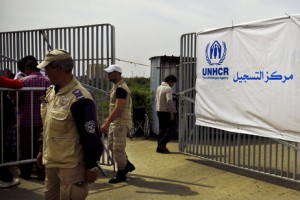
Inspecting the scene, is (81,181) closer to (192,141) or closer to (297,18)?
(297,18)

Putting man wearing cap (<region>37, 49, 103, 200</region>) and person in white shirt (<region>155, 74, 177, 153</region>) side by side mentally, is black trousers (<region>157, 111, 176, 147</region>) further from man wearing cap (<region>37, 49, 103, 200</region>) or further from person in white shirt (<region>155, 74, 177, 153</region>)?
man wearing cap (<region>37, 49, 103, 200</region>)

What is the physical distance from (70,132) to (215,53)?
4479mm

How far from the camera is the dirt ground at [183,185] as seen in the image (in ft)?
18.4

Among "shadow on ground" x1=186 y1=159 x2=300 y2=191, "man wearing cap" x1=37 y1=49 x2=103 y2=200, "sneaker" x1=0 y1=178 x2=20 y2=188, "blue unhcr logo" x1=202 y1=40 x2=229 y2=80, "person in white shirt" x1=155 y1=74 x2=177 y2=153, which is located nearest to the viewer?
"man wearing cap" x1=37 y1=49 x2=103 y2=200

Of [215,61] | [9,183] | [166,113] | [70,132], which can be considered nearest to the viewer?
[70,132]

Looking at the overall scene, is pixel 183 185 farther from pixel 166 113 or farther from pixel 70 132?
pixel 70 132

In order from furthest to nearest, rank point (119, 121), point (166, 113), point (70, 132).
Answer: point (166, 113), point (119, 121), point (70, 132)

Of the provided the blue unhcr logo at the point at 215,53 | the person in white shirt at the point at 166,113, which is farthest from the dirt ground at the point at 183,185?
the blue unhcr logo at the point at 215,53

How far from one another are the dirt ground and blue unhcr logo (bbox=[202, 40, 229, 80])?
68.9 inches

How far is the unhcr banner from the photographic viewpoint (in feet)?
18.2

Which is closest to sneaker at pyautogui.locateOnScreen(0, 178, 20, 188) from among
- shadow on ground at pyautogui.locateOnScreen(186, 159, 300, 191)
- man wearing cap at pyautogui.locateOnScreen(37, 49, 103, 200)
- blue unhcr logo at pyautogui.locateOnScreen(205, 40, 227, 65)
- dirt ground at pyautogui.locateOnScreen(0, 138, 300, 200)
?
dirt ground at pyautogui.locateOnScreen(0, 138, 300, 200)

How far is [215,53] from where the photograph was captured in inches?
281

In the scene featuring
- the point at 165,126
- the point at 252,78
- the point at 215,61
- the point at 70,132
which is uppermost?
the point at 215,61

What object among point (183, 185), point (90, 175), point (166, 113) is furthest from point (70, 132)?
point (166, 113)
